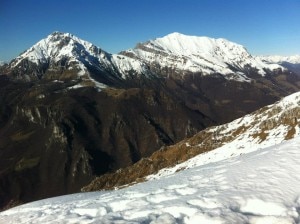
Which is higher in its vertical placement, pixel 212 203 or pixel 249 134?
pixel 212 203

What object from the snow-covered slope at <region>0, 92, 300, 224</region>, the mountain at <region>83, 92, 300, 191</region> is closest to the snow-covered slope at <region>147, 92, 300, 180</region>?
the mountain at <region>83, 92, 300, 191</region>

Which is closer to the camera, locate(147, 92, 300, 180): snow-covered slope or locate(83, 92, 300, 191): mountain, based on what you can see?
locate(147, 92, 300, 180): snow-covered slope

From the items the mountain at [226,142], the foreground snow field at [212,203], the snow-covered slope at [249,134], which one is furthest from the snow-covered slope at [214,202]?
the mountain at [226,142]

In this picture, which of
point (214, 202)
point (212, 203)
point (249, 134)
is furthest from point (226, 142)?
point (212, 203)

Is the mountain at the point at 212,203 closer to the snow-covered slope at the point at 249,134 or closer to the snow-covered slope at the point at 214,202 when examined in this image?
the snow-covered slope at the point at 214,202

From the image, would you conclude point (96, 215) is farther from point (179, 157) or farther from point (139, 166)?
point (139, 166)

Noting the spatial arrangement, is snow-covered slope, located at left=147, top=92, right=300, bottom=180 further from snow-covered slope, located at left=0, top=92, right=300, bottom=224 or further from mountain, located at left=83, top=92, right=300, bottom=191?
snow-covered slope, located at left=0, top=92, right=300, bottom=224

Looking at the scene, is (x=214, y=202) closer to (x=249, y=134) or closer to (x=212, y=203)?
(x=212, y=203)
